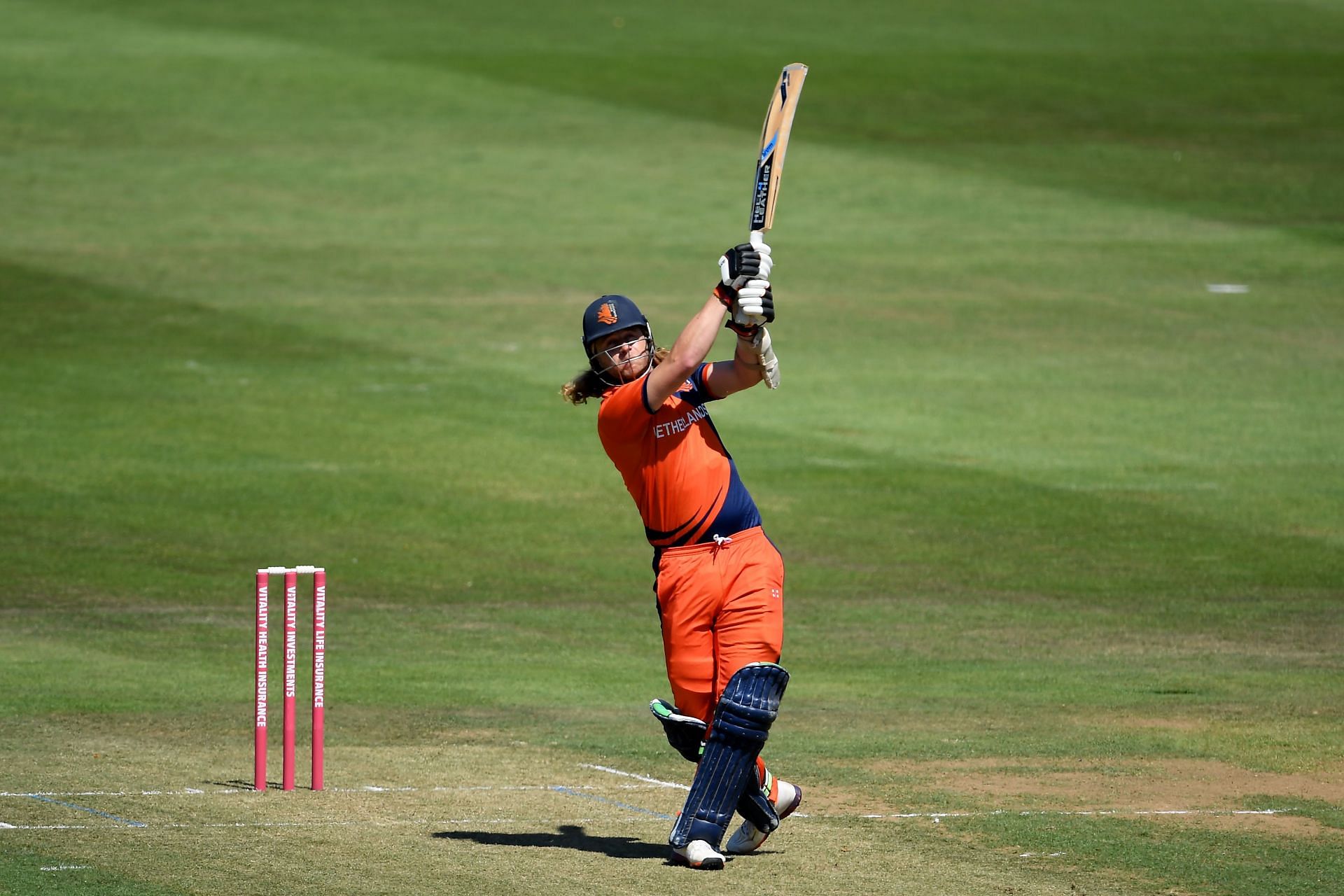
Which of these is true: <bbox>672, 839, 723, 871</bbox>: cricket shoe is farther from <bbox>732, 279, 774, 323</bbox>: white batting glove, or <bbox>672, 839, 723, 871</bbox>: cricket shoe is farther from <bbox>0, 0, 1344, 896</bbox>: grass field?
<bbox>732, 279, 774, 323</bbox>: white batting glove

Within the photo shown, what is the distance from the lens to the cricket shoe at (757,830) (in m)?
8.77

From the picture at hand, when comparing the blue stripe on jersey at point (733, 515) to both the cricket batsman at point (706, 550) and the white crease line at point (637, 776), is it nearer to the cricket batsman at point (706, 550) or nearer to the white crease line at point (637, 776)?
the cricket batsman at point (706, 550)

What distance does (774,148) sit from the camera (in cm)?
920

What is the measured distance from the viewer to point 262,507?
19094 mm

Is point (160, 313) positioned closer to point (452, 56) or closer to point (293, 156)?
point (293, 156)

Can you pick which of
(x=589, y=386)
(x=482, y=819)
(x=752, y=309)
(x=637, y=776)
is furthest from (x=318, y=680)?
(x=752, y=309)

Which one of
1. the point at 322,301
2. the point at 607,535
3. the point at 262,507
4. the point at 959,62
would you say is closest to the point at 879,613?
the point at 607,535

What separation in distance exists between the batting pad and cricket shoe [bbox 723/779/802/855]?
0.87 feet

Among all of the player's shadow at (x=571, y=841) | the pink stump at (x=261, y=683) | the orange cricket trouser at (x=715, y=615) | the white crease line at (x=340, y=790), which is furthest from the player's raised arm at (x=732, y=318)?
the white crease line at (x=340, y=790)

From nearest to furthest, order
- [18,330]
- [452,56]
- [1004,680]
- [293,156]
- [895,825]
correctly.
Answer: [895,825] → [1004,680] → [18,330] → [293,156] → [452,56]

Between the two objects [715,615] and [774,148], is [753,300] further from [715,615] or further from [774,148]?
[715,615]

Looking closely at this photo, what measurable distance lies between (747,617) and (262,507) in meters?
11.2

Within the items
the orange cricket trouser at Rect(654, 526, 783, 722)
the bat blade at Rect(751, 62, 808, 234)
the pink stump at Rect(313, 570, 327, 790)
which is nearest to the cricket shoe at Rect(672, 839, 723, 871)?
the orange cricket trouser at Rect(654, 526, 783, 722)

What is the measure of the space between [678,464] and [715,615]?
2.06 ft
